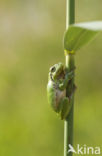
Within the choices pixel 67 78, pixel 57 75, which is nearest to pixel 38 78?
pixel 57 75

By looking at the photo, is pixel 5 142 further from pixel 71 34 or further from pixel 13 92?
pixel 71 34

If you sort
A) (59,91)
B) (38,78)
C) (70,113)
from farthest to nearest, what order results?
(38,78) → (59,91) → (70,113)

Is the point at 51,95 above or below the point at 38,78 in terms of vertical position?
below

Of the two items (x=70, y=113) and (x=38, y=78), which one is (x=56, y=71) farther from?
(x=38, y=78)

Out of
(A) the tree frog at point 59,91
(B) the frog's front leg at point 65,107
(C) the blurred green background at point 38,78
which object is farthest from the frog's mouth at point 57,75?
(C) the blurred green background at point 38,78

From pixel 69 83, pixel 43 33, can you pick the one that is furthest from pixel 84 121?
pixel 69 83

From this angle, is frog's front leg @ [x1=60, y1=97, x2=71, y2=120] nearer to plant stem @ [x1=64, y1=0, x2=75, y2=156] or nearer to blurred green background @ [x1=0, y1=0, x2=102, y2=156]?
plant stem @ [x1=64, y1=0, x2=75, y2=156]

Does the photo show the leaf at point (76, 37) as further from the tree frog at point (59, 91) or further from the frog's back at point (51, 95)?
the frog's back at point (51, 95)
